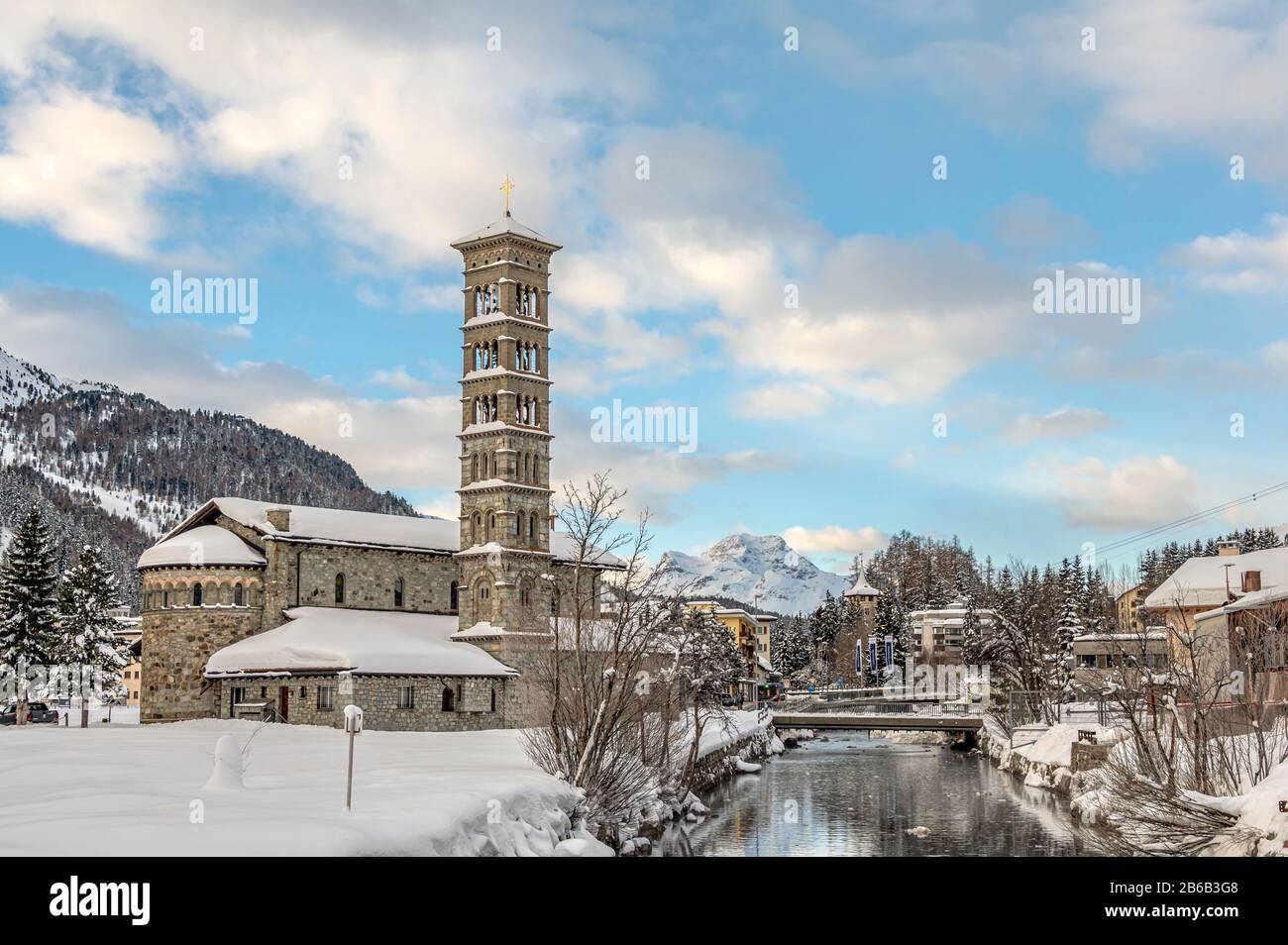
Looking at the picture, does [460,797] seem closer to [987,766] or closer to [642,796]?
[642,796]

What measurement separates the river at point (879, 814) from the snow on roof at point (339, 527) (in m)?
19.3

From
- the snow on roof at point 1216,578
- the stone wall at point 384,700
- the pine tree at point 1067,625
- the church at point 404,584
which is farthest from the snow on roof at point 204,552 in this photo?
the snow on roof at point 1216,578

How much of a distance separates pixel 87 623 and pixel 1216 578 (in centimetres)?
7047

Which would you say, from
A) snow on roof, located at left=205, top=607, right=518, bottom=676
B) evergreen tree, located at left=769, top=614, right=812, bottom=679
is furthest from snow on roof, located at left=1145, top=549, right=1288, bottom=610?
evergreen tree, located at left=769, top=614, right=812, bottom=679

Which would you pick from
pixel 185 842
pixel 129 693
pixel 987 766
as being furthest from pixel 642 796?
pixel 129 693

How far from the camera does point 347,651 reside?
62906 mm

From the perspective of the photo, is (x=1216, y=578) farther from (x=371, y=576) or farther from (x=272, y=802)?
(x=272, y=802)

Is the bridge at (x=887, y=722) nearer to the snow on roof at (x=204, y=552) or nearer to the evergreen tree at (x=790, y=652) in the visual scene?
the snow on roof at (x=204, y=552)

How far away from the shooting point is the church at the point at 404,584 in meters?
63.8

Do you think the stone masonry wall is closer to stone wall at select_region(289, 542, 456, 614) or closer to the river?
stone wall at select_region(289, 542, 456, 614)

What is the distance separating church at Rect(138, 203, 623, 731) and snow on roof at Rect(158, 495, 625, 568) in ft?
0.42

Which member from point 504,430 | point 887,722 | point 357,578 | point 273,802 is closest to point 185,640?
point 357,578

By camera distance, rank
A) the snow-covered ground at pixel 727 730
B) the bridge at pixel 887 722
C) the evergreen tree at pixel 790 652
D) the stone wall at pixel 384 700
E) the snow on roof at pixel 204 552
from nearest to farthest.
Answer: the snow-covered ground at pixel 727 730, the stone wall at pixel 384 700, the snow on roof at pixel 204 552, the bridge at pixel 887 722, the evergreen tree at pixel 790 652
